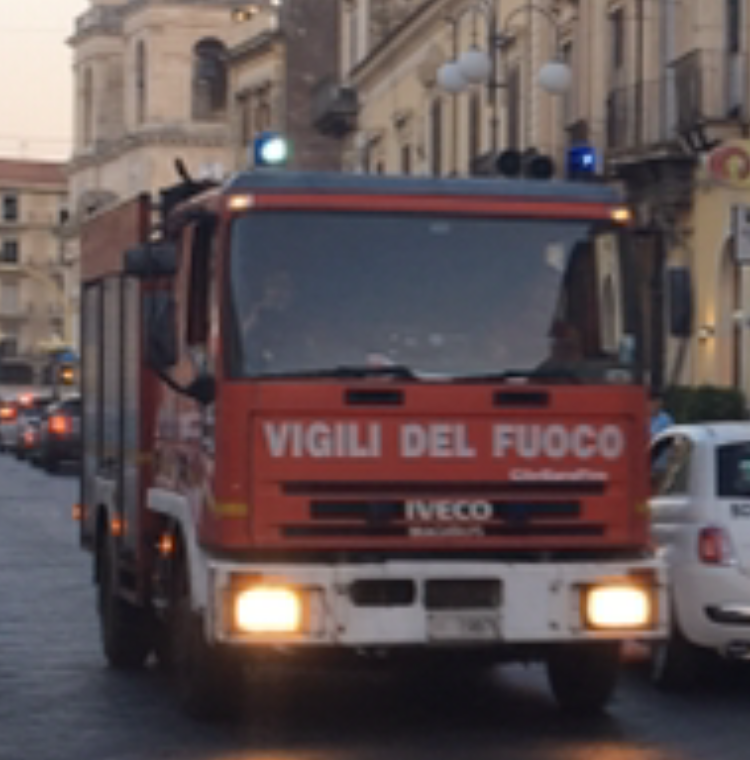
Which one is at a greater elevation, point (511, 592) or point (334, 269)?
point (334, 269)

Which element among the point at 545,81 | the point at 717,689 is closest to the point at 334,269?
the point at 717,689

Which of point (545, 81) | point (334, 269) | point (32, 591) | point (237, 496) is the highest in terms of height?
point (545, 81)

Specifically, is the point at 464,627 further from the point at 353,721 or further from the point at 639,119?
the point at 639,119

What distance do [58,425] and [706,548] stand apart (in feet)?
141

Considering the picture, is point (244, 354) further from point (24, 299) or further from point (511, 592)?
point (24, 299)

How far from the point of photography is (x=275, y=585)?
1164cm

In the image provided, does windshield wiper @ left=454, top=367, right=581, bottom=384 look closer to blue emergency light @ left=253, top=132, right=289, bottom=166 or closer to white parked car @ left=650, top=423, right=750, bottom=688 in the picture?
white parked car @ left=650, top=423, right=750, bottom=688

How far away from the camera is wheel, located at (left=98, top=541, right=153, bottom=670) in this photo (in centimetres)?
1534

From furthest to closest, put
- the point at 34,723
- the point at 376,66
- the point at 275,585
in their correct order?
the point at 376,66, the point at 34,723, the point at 275,585

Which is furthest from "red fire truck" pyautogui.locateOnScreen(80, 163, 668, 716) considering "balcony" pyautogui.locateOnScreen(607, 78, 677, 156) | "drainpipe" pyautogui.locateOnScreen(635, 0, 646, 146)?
"drainpipe" pyautogui.locateOnScreen(635, 0, 646, 146)

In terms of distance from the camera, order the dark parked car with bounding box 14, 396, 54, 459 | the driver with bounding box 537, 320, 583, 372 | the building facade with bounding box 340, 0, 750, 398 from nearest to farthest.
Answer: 1. the driver with bounding box 537, 320, 583, 372
2. the building facade with bounding box 340, 0, 750, 398
3. the dark parked car with bounding box 14, 396, 54, 459

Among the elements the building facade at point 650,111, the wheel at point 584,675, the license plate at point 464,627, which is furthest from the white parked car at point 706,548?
the building facade at point 650,111

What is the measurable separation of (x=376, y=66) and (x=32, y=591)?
134 ft

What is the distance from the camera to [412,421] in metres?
11.8
